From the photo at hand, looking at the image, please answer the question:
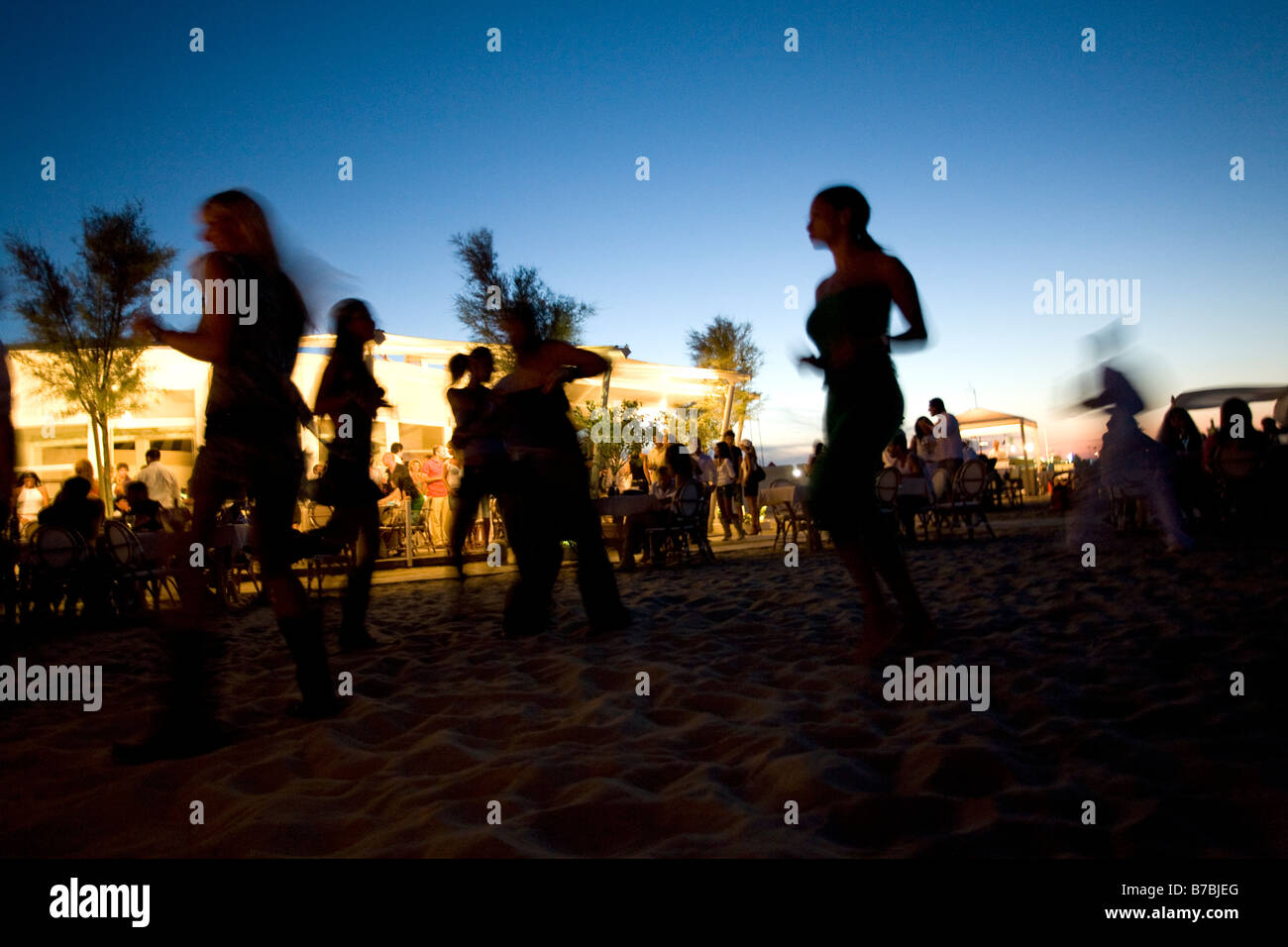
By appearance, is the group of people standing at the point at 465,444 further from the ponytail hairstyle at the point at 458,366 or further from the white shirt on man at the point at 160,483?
the white shirt on man at the point at 160,483

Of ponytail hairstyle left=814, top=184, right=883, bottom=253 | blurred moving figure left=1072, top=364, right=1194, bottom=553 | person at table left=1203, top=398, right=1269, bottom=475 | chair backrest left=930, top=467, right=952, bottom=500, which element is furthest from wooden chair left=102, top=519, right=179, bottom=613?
person at table left=1203, top=398, right=1269, bottom=475

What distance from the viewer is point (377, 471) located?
13.1 m

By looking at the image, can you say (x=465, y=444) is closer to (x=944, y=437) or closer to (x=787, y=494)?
(x=787, y=494)

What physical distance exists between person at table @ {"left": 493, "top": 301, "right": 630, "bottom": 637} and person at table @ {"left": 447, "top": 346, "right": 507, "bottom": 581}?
148 mm

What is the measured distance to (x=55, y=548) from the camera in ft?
22.1

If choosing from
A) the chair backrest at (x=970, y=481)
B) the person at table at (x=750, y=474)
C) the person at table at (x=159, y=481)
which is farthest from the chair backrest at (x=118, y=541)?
the person at table at (x=750, y=474)

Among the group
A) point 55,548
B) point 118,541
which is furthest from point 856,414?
point 55,548

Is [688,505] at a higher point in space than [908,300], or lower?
lower

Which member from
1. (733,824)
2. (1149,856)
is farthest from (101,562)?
(1149,856)

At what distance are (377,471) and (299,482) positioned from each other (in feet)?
35.5

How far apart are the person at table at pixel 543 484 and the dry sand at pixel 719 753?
0.86ft

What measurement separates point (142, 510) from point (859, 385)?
769 centimetres

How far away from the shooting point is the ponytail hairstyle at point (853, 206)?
11.0ft
